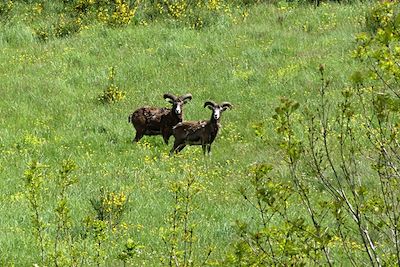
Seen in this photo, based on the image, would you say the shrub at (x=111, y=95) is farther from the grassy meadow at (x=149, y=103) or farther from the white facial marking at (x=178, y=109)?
the white facial marking at (x=178, y=109)

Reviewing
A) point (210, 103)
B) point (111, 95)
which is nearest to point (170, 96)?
point (210, 103)

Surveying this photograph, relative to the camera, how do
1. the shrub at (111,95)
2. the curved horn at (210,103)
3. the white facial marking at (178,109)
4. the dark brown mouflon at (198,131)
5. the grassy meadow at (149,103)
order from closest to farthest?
the grassy meadow at (149,103), the dark brown mouflon at (198,131), the curved horn at (210,103), the white facial marking at (178,109), the shrub at (111,95)

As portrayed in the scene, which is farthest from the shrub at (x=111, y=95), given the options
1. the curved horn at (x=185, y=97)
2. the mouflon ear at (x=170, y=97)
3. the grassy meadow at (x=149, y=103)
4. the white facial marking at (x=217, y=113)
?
the white facial marking at (x=217, y=113)

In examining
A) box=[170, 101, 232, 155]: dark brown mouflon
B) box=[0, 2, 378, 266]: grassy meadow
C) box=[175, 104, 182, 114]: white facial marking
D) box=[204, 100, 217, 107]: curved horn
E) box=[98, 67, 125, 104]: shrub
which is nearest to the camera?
box=[0, 2, 378, 266]: grassy meadow

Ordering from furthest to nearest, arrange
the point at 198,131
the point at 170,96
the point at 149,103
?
the point at 149,103 → the point at 170,96 → the point at 198,131

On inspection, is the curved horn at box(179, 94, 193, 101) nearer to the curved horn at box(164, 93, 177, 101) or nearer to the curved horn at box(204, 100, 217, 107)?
the curved horn at box(164, 93, 177, 101)

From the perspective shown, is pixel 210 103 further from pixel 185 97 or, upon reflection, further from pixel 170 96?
pixel 170 96

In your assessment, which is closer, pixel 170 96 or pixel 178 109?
pixel 178 109

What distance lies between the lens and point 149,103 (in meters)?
16.6

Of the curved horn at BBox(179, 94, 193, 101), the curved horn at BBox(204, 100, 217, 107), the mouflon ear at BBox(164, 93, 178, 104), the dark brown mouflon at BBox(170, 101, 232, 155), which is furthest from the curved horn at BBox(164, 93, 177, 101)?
the curved horn at BBox(204, 100, 217, 107)

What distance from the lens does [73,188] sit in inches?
430

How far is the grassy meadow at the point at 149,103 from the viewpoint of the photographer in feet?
31.0

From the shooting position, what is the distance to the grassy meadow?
946 centimetres

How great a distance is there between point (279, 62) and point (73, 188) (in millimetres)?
8639
